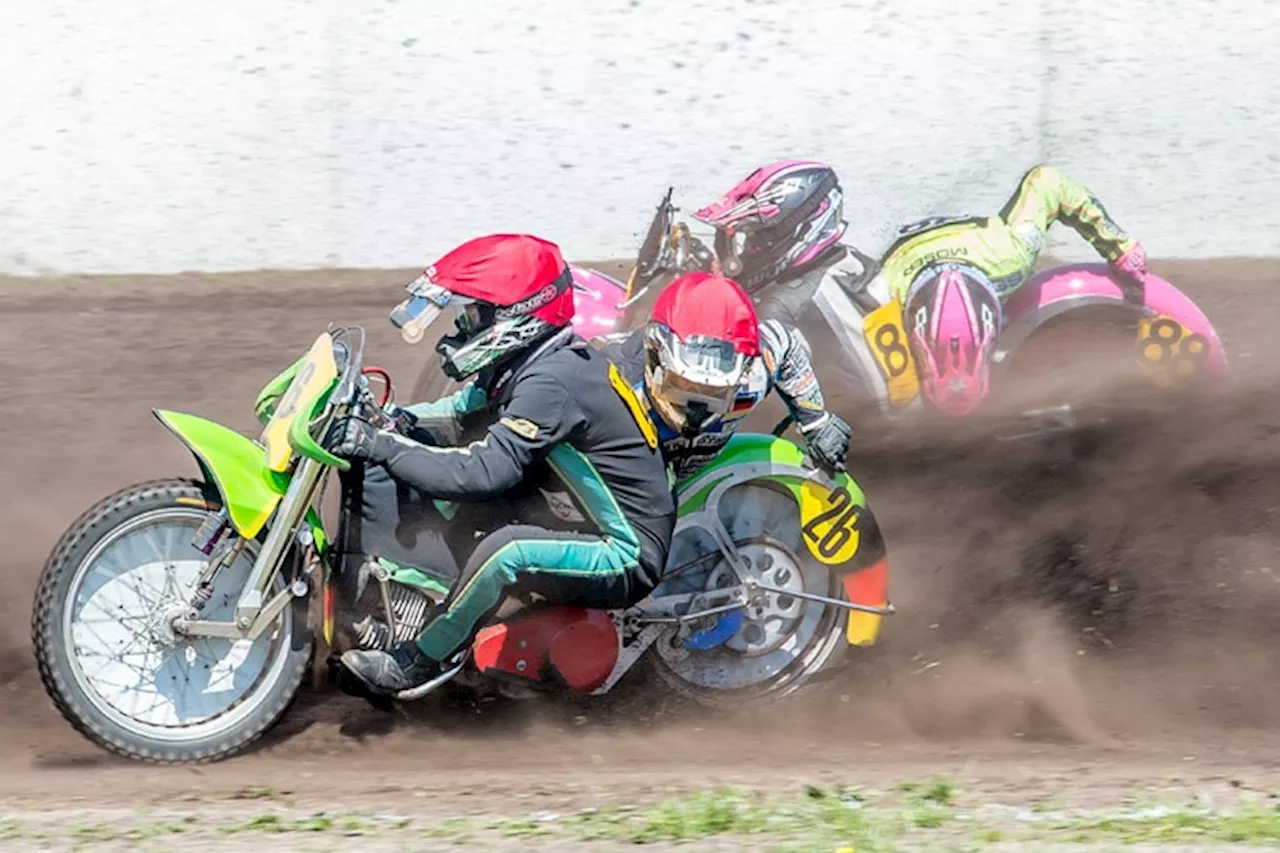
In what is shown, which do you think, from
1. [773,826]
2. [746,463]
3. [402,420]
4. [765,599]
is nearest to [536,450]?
[402,420]

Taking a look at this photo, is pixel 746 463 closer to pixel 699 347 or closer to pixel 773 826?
pixel 699 347

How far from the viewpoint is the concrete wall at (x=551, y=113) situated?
9.71 m

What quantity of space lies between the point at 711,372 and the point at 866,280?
2.36 metres

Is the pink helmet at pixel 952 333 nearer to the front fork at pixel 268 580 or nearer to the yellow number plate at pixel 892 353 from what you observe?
the yellow number plate at pixel 892 353

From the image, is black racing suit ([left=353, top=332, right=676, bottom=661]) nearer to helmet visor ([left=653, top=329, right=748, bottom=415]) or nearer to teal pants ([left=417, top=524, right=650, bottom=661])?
teal pants ([left=417, top=524, right=650, bottom=661])

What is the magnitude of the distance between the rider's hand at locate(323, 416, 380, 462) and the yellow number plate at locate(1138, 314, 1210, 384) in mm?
4077

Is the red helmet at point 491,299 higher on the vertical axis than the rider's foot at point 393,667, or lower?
higher

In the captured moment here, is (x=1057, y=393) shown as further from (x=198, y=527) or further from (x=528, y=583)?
(x=198, y=527)

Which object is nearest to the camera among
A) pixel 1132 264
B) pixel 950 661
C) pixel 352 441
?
pixel 352 441

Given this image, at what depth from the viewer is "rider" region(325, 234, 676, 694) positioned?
5340 millimetres

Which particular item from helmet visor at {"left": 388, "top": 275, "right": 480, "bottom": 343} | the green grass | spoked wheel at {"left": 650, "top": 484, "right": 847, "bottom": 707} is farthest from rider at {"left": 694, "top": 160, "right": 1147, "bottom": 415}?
the green grass

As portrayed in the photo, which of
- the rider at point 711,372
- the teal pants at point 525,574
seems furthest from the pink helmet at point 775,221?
the teal pants at point 525,574

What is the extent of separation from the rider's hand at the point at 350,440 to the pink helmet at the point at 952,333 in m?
3.09

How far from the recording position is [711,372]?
17.9 ft
